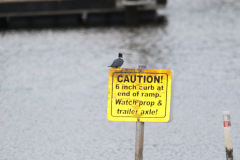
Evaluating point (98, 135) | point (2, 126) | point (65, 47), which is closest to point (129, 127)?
point (98, 135)

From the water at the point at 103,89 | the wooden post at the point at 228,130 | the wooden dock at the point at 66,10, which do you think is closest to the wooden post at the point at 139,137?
the wooden post at the point at 228,130

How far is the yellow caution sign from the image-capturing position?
769 centimetres

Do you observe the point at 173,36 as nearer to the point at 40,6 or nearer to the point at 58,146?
the point at 40,6

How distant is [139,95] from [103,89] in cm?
973

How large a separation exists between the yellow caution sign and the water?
2710mm

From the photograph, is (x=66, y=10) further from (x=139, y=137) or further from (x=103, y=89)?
(x=139, y=137)

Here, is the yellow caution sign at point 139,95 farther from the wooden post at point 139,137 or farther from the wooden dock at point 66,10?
the wooden dock at point 66,10

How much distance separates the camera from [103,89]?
1747cm

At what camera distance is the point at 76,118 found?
13773mm

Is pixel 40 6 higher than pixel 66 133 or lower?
higher

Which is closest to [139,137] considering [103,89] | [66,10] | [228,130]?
[228,130]

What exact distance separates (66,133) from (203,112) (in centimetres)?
378

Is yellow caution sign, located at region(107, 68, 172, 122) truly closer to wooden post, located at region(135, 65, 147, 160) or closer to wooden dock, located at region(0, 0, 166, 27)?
wooden post, located at region(135, 65, 147, 160)

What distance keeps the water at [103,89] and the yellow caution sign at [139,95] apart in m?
2.71
